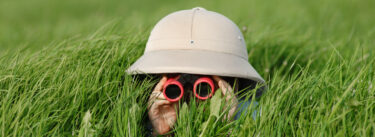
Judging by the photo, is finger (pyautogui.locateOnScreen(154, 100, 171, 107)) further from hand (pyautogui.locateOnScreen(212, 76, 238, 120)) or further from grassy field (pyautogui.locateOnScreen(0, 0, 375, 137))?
hand (pyautogui.locateOnScreen(212, 76, 238, 120))

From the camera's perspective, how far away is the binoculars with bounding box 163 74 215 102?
193 cm

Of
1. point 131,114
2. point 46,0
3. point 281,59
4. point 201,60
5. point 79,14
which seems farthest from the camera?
point 46,0

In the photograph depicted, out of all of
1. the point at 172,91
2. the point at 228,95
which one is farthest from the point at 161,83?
the point at 228,95

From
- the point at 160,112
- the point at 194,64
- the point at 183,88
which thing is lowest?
the point at 160,112

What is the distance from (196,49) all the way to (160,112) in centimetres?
38

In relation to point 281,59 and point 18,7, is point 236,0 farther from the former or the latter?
point 18,7

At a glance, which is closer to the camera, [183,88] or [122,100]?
[122,100]

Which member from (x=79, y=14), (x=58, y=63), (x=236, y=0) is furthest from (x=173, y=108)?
(x=79, y=14)

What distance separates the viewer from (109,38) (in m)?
2.59

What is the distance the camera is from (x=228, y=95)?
200 cm

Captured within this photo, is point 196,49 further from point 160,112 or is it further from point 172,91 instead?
point 160,112

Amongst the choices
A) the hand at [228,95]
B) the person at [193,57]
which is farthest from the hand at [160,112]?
the hand at [228,95]

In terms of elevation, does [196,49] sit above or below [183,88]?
above

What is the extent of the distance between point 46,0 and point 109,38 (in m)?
7.57
